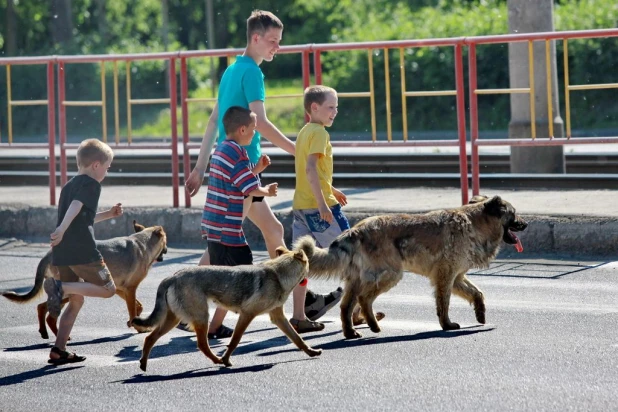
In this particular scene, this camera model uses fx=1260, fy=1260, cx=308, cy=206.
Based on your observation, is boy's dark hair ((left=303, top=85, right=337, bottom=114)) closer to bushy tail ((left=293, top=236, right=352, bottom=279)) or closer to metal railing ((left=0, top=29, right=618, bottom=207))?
bushy tail ((left=293, top=236, right=352, bottom=279))

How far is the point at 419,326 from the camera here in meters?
8.31

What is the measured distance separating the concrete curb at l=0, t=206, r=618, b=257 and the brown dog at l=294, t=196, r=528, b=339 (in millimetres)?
2986

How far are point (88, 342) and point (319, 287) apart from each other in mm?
2548

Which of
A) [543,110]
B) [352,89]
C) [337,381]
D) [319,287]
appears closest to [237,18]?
[352,89]

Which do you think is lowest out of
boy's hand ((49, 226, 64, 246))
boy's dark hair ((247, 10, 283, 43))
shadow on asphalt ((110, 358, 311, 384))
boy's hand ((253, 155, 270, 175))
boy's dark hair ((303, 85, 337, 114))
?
shadow on asphalt ((110, 358, 311, 384))

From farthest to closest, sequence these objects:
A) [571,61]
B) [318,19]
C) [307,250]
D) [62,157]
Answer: [318,19]
[571,61]
[62,157]
[307,250]

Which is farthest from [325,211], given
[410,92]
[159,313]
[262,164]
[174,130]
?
[174,130]

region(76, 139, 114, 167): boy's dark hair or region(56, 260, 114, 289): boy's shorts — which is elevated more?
region(76, 139, 114, 167): boy's dark hair

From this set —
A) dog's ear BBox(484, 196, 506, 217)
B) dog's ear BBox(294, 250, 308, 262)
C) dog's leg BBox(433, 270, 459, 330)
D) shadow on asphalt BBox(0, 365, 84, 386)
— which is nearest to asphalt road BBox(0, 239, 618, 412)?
shadow on asphalt BBox(0, 365, 84, 386)

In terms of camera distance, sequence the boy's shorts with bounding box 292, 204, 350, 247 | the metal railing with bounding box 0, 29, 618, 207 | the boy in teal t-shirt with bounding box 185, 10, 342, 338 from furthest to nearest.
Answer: the metal railing with bounding box 0, 29, 618, 207
the boy's shorts with bounding box 292, 204, 350, 247
the boy in teal t-shirt with bounding box 185, 10, 342, 338

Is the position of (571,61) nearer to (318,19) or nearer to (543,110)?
(543,110)

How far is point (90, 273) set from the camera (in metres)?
7.73

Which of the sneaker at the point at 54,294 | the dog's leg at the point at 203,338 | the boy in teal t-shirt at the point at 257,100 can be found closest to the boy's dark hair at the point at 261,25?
the boy in teal t-shirt at the point at 257,100

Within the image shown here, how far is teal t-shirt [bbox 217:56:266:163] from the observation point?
27.5 feet
